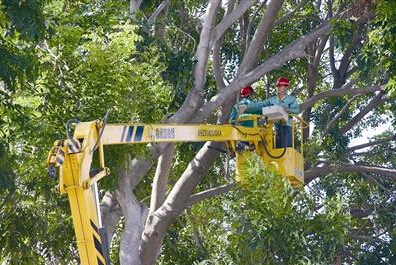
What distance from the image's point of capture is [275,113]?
14.9m

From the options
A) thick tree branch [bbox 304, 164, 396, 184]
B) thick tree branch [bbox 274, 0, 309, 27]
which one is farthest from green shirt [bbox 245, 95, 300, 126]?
thick tree branch [bbox 274, 0, 309, 27]

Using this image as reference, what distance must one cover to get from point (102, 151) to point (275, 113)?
3.71 meters

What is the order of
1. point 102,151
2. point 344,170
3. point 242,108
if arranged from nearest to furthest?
point 102,151
point 242,108
point 344,170

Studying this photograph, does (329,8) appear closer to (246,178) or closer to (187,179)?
(187,179)

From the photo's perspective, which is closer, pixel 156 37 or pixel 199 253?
pixel 156 37

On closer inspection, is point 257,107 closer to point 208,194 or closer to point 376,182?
point 208,194

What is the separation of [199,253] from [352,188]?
385 centimetres

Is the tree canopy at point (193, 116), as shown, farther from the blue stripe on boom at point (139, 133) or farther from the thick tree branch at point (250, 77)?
the blue stripe on boom at point (139, 133)

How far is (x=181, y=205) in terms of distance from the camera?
18.1m

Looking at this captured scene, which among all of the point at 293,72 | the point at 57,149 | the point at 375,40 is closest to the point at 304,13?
the point at 293,72

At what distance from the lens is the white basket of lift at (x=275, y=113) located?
14.9 meters

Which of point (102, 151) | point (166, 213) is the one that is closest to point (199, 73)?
point (166, 213)

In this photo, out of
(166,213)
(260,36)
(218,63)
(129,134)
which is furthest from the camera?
(218,63)

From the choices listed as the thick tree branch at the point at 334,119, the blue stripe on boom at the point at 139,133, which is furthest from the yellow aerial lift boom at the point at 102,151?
the thick tree branch at the point at 334,119
